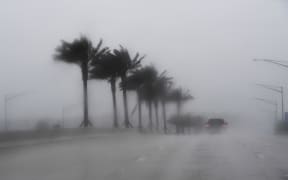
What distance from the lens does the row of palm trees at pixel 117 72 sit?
6016cm

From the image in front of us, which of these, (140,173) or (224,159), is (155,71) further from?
(140,173)

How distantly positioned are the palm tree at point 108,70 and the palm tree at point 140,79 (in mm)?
10055

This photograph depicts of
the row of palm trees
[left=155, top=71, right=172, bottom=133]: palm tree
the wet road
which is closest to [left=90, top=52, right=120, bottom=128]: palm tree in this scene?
the row of palm trees

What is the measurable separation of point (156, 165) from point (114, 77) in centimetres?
4809

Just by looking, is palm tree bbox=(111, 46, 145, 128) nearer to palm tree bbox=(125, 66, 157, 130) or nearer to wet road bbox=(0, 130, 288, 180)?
palm tree bbox=(125, 66, 157, 130)

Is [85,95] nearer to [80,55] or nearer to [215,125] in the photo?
[80,55]

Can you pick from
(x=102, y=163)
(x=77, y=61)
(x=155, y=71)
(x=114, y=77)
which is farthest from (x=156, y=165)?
(x=155, y=71)

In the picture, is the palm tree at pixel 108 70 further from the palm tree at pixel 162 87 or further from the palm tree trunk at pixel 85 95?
the palm tree at pixel 162 87

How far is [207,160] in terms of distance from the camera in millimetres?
Answer: 25266

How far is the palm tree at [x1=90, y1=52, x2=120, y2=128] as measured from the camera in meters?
66.4

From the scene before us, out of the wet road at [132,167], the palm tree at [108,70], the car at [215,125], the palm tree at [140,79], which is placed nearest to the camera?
the wet road at [132,167]

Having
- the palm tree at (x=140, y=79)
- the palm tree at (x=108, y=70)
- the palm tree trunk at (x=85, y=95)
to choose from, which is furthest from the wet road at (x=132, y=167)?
the palm tree at (x=140, y=79)

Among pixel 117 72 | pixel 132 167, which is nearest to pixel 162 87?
pixel 117 72

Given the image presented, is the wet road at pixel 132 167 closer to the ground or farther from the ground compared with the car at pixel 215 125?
farther from the ground
